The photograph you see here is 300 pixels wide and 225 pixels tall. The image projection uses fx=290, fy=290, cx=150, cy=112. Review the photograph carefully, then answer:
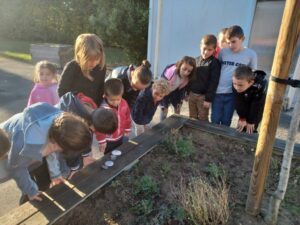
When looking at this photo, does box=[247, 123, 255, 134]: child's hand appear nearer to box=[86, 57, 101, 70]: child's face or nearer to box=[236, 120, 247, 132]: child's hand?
box=[236, 120, 247, 132]: child's hand

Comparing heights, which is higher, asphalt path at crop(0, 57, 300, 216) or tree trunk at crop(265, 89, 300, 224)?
tree trunk at crop(265, 89, 300, 224)

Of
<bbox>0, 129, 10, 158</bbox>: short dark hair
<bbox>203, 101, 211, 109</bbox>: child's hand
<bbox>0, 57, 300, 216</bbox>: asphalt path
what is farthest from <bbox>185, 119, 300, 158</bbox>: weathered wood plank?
<bbox>0, 129, 10, 158</bbox>: short dark hair

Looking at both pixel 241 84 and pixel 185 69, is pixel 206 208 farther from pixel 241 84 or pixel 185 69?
pixel 185 69

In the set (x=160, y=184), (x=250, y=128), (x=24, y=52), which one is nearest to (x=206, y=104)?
(x=250, y=128)

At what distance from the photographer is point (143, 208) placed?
217 cm

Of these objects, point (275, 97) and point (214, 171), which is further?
point (214, 171)

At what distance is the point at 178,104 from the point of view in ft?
13.1

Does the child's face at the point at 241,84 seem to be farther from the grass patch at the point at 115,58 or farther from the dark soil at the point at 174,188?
the grass patch at the point at 115,58

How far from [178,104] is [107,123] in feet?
5.57

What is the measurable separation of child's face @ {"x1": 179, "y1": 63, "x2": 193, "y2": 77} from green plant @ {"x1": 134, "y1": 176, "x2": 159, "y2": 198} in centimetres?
163

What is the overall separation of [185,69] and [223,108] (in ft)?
2.62

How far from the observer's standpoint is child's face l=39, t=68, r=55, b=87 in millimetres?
3500

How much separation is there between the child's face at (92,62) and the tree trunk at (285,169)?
74.3 inches

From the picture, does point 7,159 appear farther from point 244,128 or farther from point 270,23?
point 270,23
